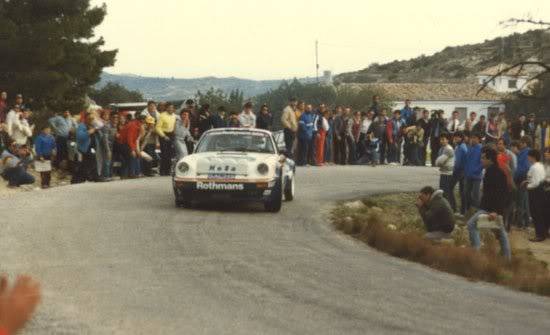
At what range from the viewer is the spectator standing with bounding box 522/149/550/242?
19.7 meters

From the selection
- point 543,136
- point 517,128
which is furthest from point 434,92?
point 543,136

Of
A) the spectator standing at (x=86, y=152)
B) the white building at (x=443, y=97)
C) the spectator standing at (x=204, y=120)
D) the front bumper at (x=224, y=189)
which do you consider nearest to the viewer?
the front bumper at (x=224, y=189)

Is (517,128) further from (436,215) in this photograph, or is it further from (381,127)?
(436,215)

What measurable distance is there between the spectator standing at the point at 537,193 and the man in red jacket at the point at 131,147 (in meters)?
9.59

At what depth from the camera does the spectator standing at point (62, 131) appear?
77.9 ft

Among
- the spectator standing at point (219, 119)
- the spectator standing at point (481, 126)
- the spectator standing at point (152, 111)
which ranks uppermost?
the spectator standing at point (152, 111)

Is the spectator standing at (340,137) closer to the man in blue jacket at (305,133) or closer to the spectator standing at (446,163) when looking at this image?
the man in blue jacket at (305,133)

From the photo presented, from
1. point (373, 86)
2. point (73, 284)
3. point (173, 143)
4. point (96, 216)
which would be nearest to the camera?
point (73, 284)

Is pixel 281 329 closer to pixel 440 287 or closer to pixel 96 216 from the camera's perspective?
pixel 440 287

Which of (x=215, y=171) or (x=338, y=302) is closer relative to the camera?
(x=338, y=302)

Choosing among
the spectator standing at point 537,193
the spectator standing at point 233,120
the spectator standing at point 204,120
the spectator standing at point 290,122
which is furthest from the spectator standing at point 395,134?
the spectator standing at point 537,193

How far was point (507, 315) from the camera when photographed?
8906mm

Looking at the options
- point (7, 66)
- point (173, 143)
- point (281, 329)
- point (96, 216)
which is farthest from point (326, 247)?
point (7, 66)

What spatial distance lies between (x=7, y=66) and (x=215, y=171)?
1156 inches
